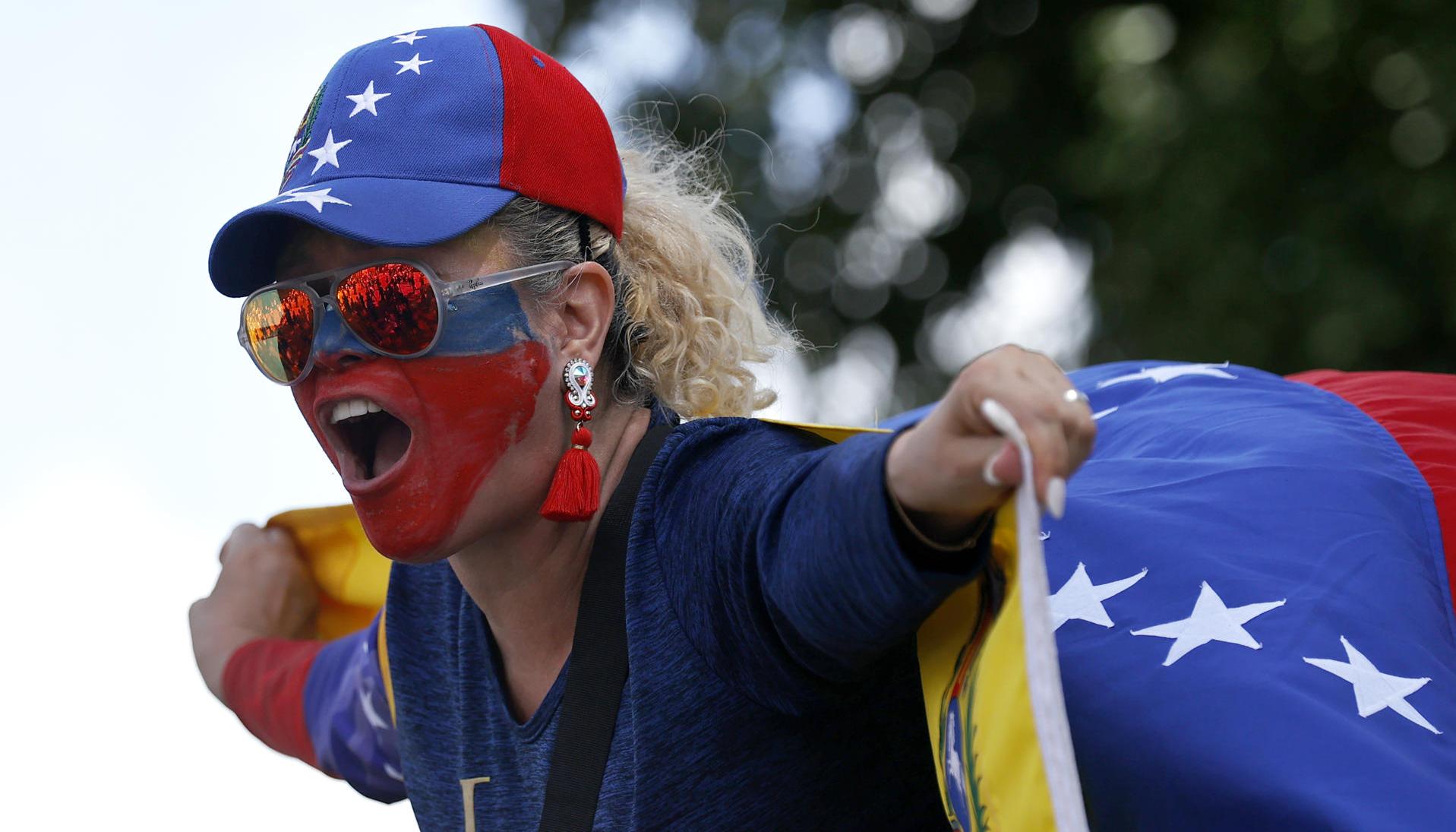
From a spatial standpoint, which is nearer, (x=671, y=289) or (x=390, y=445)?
(x=390, y=445)

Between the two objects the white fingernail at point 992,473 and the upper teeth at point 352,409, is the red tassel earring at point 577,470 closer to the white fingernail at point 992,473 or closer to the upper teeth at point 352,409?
the upper teeth at point 352,409

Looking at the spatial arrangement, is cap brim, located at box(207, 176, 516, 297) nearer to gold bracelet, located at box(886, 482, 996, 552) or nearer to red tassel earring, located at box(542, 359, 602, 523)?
red tassel earring, located at box(542, 359, 602, 523)

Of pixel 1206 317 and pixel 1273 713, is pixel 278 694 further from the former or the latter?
pixel 1206 317

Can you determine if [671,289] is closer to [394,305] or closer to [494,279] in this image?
[494,279]

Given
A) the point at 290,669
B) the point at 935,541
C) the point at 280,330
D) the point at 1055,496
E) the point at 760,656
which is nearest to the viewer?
the point at 1055,496

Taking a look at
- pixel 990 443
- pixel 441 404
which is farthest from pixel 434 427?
pixel 990 443

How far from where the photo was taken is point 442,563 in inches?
87.9

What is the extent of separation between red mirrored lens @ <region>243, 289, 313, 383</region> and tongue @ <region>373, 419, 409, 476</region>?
14 cm

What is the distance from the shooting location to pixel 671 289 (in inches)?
79.4

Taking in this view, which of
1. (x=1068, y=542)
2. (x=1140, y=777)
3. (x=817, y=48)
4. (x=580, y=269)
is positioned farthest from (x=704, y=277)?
(x=817, y=48)

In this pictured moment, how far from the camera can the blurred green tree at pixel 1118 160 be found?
4.63m

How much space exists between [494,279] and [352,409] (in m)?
0.25

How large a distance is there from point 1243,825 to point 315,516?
2096 mm

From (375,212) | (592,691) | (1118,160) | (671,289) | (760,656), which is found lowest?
(1118,160)
